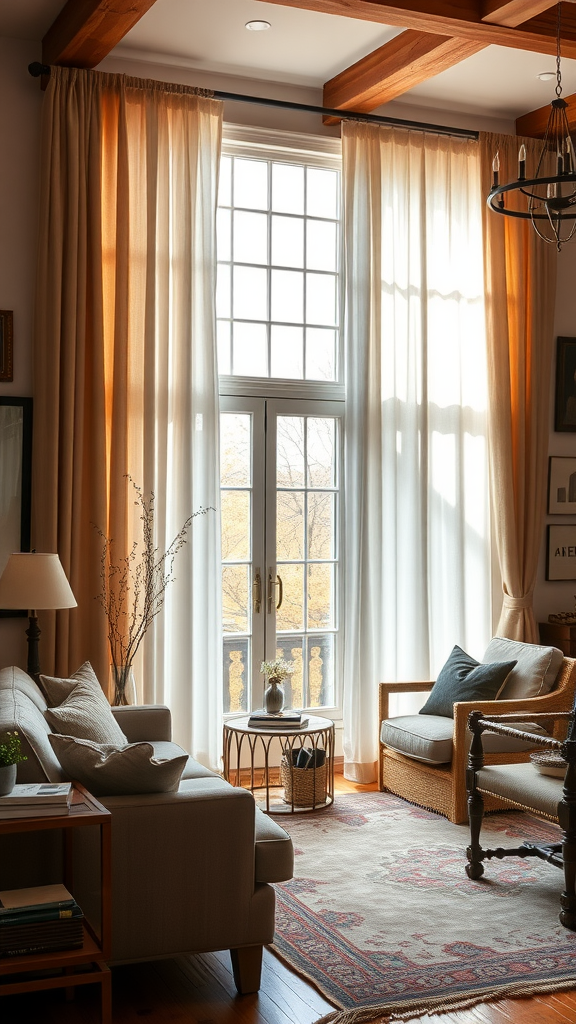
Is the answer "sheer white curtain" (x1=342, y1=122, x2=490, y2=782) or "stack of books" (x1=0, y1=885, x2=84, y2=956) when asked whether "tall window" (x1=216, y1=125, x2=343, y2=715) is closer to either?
"sheer white curtain" (x1=342, y1=122, x2=490, y2=782)

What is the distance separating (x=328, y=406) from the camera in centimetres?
611

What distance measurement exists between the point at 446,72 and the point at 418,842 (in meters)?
4.11

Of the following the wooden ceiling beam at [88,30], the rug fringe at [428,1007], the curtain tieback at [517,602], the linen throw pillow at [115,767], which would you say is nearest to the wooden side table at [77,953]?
the linen throw pillow at [115,767]

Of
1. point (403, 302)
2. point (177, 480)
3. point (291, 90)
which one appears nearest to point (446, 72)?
point (291, 90)

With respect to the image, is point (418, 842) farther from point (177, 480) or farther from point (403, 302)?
point (403, 302)

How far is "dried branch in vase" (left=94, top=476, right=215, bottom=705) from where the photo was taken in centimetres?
517

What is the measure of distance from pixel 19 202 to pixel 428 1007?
410 cm

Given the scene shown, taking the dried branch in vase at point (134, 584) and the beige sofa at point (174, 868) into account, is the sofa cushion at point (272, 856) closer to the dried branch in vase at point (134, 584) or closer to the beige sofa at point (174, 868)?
the beige sofa at point (174, 868)

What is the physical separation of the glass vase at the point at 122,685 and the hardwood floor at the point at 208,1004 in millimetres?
1721

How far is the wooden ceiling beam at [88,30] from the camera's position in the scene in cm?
444

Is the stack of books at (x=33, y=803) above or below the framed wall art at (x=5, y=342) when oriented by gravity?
below

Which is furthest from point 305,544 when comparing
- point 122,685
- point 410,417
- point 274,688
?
point 122,685

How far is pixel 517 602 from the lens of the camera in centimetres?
629

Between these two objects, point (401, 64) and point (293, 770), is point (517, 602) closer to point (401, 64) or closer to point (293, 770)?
point (293, 770)
